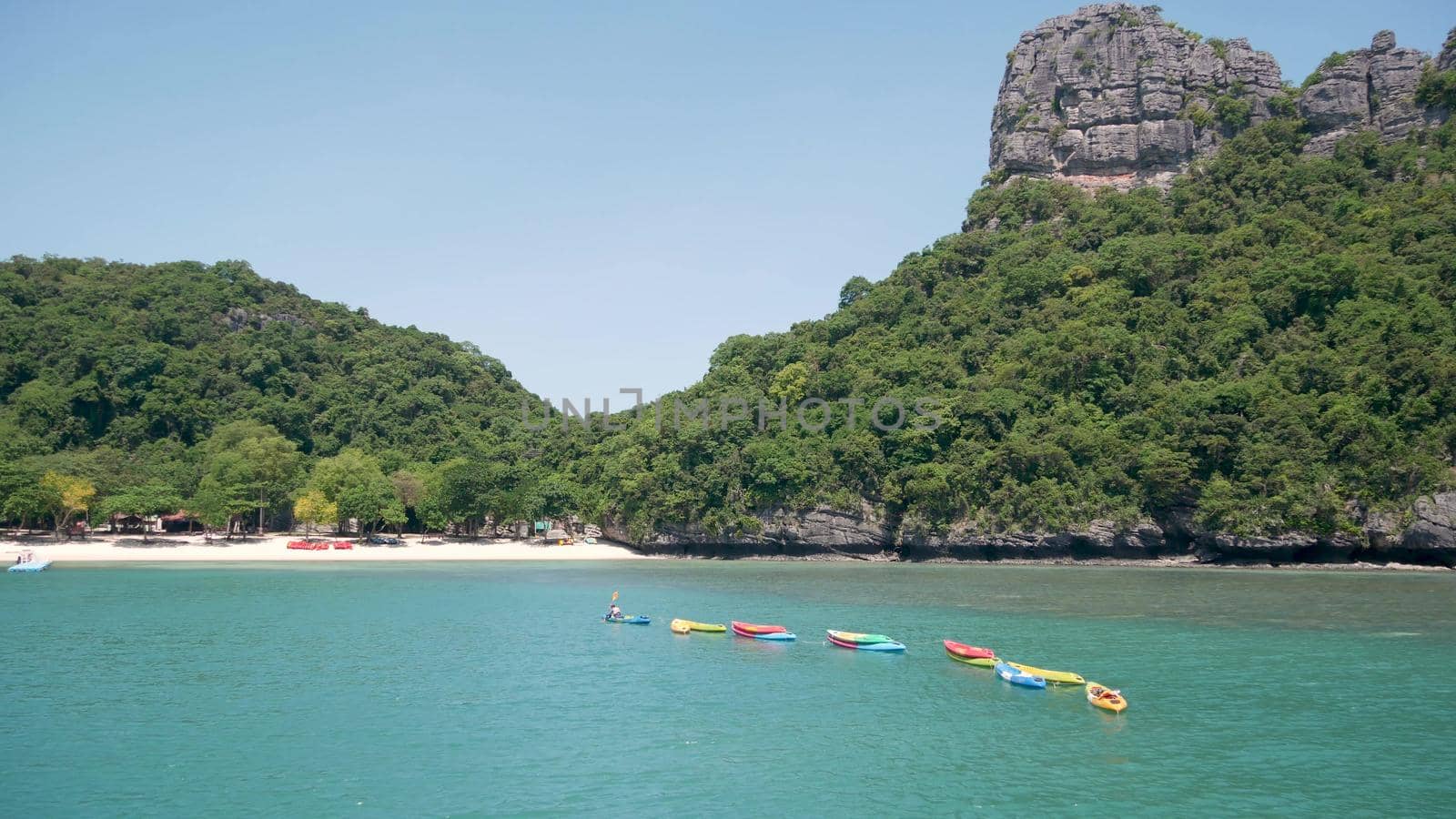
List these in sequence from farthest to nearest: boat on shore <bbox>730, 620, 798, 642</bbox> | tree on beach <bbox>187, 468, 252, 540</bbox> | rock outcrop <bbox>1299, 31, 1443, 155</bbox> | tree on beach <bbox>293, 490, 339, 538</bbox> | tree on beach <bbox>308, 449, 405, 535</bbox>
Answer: rock outcrop <bbox>1299, 31, 1443, 155</bbox>, tree on beach <bbox>308, 449, 405, 535</bbox>, tree on beach <bbox>293, 490, 339, 538</bbox>, tree on beach <bbox>187, 468, 252, 540</bbox>, boat on shore <bbox>730, 620, 798, 642</bbox>

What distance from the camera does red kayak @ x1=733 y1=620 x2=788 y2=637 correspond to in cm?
3912

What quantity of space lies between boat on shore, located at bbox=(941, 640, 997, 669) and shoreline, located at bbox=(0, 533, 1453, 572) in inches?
1651

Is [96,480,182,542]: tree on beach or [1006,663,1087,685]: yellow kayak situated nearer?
[1006,663,1087,685]: yellow kayak

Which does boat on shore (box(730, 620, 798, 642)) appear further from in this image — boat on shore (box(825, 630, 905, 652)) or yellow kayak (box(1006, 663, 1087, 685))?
yellow kayak (box(1006, 663, 1087, 685))

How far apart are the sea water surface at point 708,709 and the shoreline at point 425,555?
20455mm

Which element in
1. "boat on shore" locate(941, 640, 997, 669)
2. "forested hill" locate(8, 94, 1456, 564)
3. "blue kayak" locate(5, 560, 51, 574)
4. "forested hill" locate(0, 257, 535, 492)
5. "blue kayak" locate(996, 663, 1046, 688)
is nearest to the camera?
"blue kayak" locate(996, 663, 1046, 688)

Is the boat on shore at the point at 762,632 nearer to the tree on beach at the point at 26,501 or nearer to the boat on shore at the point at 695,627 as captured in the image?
the boat on shore at the point at 695,627

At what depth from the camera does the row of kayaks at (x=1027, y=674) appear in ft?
88.8

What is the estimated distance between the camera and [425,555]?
7812cm

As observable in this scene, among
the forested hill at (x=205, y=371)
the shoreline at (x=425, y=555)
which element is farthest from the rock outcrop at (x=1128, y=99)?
the forested hill at (x=205, y=371)

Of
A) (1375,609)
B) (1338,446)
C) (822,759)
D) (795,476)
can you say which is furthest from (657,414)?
(822,759)

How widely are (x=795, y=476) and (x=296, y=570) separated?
36430 mm

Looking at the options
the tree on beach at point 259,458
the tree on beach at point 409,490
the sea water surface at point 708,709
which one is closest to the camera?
the sea water surface at point 708,709

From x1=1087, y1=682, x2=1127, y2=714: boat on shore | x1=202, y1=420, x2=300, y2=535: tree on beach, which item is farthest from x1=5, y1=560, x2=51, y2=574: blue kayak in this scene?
x1=1087, y1=682, x2=1127, y2=714: boat on shore
